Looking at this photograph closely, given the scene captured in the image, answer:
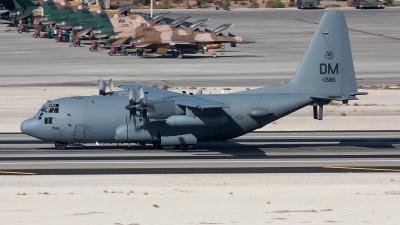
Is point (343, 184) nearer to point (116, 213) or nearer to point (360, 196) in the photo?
point (360, 196)

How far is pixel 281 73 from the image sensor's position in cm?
5534

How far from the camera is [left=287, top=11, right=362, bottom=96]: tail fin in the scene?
1145 inches

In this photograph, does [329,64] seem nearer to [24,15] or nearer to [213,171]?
[213,171]

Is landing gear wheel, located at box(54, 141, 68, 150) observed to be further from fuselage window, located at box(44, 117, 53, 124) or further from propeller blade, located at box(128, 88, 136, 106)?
propeller blade, located at box(128, 88, 136, 106)

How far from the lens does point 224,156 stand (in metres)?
27.8

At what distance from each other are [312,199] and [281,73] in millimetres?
36095

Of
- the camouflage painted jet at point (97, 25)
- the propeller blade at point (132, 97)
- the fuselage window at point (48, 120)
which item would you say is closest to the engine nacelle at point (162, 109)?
the propeller blade at point (132, 97)

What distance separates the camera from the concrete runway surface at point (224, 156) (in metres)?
25.0

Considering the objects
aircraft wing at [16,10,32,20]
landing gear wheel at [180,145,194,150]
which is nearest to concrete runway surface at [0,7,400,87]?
aircraft wing at [16,10,32,20]

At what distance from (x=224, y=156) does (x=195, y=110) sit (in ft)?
8.22

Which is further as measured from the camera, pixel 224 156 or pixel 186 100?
pixel 224 156

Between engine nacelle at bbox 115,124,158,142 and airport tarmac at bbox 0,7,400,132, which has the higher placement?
airport tarmac at bbox 0,7,400,132

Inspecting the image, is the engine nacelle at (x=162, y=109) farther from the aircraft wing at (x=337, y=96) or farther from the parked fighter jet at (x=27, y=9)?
the parked fighter jet at (x=27, y=9)

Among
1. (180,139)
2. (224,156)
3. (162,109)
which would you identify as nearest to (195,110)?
(162,109)
